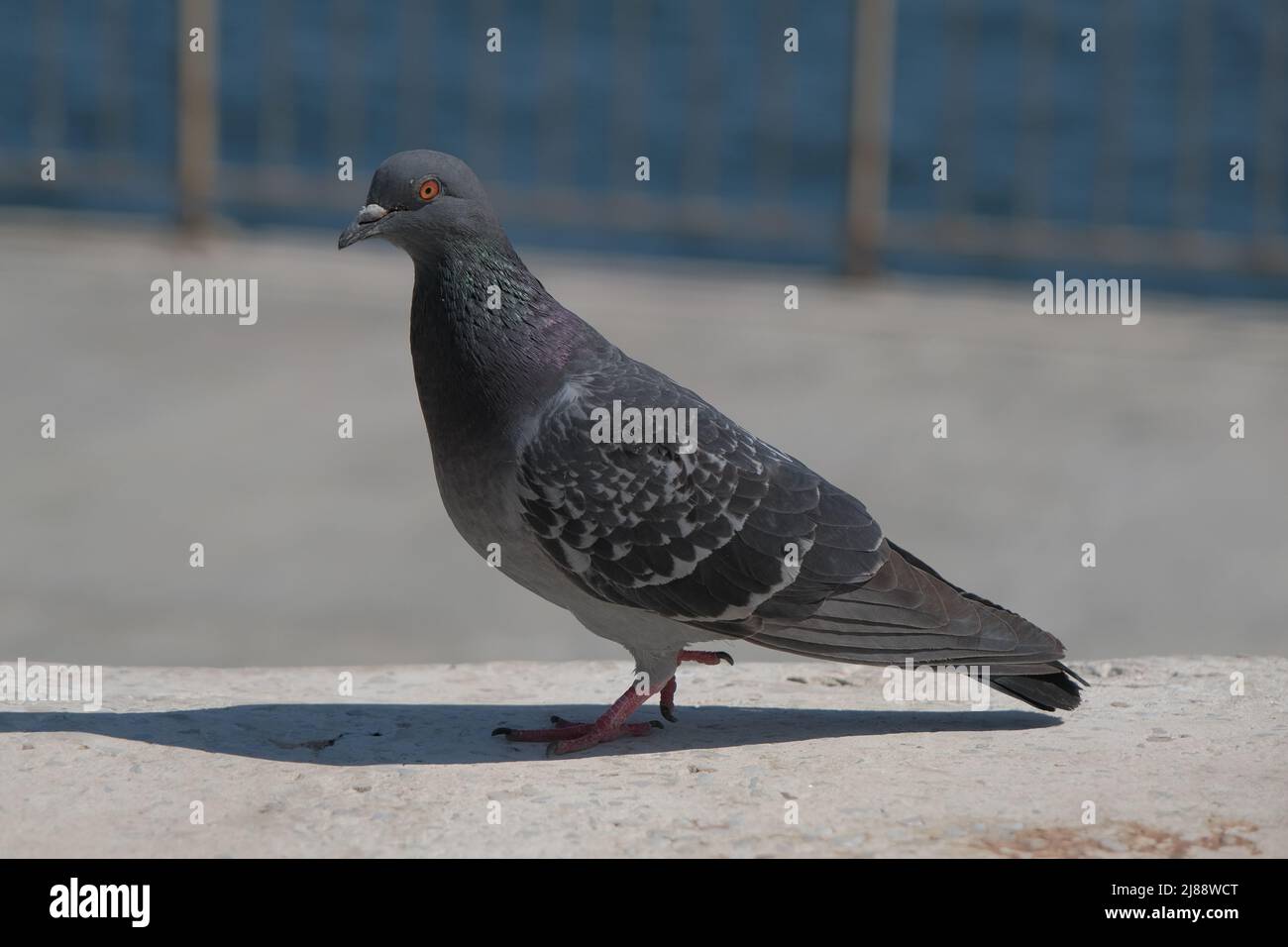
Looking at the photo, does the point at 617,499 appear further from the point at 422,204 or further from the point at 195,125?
the point at 195,125

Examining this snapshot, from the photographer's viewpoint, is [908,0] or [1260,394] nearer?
[1260,394]

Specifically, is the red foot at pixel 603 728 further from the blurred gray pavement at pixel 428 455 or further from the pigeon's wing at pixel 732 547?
the blurred gray pavement at pixel 428 455

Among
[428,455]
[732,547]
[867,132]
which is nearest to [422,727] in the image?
[732,547]

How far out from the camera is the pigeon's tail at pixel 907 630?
15.9 feet

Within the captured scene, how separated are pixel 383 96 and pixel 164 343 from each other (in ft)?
26.0

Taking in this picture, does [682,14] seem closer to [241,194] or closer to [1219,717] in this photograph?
[241,194]

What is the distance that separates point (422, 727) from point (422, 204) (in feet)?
4.77

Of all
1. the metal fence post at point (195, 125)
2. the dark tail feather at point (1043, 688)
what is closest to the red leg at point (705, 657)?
the dark tail feather at point (1043, 688)

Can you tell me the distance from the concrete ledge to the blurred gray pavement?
2.20 metres

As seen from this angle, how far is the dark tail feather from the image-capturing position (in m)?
5.05

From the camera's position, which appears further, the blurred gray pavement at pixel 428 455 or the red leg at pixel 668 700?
the blurred gray pavement at pixel 428 455

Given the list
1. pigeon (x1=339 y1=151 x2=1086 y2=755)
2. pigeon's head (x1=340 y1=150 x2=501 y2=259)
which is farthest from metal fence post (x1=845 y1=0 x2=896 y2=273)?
pigeon's head (x1=340 y1=150 x2=501 y2=259)

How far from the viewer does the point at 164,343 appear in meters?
10.5

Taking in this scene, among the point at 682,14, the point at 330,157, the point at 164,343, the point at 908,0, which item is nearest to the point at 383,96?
the point at 330,157
